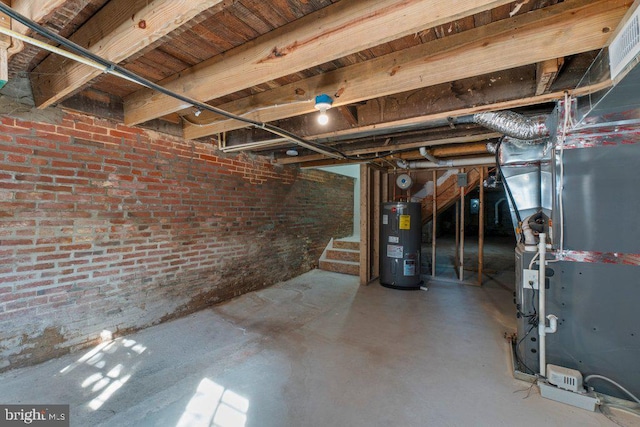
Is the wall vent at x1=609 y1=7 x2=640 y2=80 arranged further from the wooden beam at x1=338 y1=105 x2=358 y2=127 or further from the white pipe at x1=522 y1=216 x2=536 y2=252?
the wooden beam at x1=338 y1=105 x2=358 y2=127

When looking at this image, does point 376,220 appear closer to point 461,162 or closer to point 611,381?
point 461,162

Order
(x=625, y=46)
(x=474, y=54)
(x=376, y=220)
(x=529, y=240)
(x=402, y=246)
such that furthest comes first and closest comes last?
(x=376, y=220) → (x=402, y=246) → (x=529, y=240) → (x=474, y=54) → (x=625, y=46)

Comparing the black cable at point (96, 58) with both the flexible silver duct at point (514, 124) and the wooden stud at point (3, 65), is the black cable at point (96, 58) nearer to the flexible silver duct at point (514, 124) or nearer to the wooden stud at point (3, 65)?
the wooden stud at point (3, 65)

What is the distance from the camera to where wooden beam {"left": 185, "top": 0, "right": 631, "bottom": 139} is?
123 cm

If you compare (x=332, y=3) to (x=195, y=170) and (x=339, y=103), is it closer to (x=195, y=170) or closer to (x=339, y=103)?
(x=339, y=103)

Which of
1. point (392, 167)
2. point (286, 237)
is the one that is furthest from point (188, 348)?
point (392, 167)

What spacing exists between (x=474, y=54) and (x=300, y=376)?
7.79ft

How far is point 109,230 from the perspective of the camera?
2.40 m

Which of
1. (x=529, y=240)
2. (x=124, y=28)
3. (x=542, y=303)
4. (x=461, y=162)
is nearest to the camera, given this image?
(x=124, y=28)

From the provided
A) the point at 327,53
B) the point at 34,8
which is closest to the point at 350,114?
the point at 327,53

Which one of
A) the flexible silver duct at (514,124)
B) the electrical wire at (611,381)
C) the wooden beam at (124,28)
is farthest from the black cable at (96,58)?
the electrical wire at (611,381)

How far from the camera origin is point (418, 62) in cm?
160

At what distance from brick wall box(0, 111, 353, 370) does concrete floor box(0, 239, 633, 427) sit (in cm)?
28

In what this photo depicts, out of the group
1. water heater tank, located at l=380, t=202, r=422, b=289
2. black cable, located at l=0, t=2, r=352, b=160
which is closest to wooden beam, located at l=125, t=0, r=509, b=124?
black cable, located at l=0, t=2, r=352, b=160
